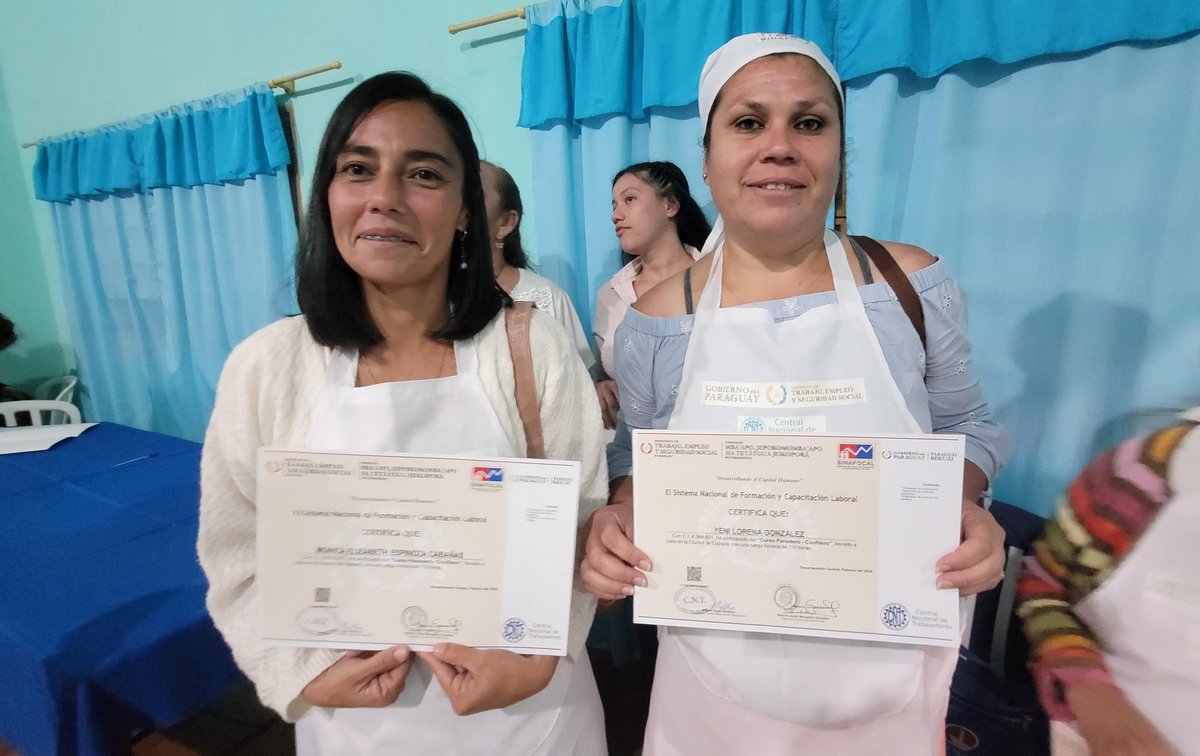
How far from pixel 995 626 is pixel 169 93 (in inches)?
198

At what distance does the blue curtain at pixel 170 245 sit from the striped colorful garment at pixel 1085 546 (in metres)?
3.63

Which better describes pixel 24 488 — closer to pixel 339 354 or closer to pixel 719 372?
pixel 339 354

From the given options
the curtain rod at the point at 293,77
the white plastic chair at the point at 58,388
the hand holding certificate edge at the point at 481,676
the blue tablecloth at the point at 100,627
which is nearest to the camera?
the hand holding certificate edge at the point at 481,676

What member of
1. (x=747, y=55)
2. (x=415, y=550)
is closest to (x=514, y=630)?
(x=415, y=550)

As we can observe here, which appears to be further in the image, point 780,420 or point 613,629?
point 613,629

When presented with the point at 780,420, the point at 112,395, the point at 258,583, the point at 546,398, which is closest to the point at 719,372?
the point at 780,420

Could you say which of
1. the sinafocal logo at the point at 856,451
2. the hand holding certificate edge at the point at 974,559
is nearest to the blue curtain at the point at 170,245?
the sinafocal logo at the point at 856,451

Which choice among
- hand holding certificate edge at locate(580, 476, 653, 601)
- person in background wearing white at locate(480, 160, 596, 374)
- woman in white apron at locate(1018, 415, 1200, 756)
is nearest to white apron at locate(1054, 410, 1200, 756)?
woman in white apron at locate(1018, 415, 1200, 756)

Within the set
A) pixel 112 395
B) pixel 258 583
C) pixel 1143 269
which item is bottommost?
pixel 112 395

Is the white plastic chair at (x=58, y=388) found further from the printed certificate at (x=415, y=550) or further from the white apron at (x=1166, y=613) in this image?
the white apron at (x=1166, y=613)

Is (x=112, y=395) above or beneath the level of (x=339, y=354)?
beneath

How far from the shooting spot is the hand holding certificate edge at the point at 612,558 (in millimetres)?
837

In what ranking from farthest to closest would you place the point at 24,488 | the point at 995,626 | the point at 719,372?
1. the point at 24,488
2. the point at 995,626
3. the point at 719,372

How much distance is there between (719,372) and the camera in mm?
933
